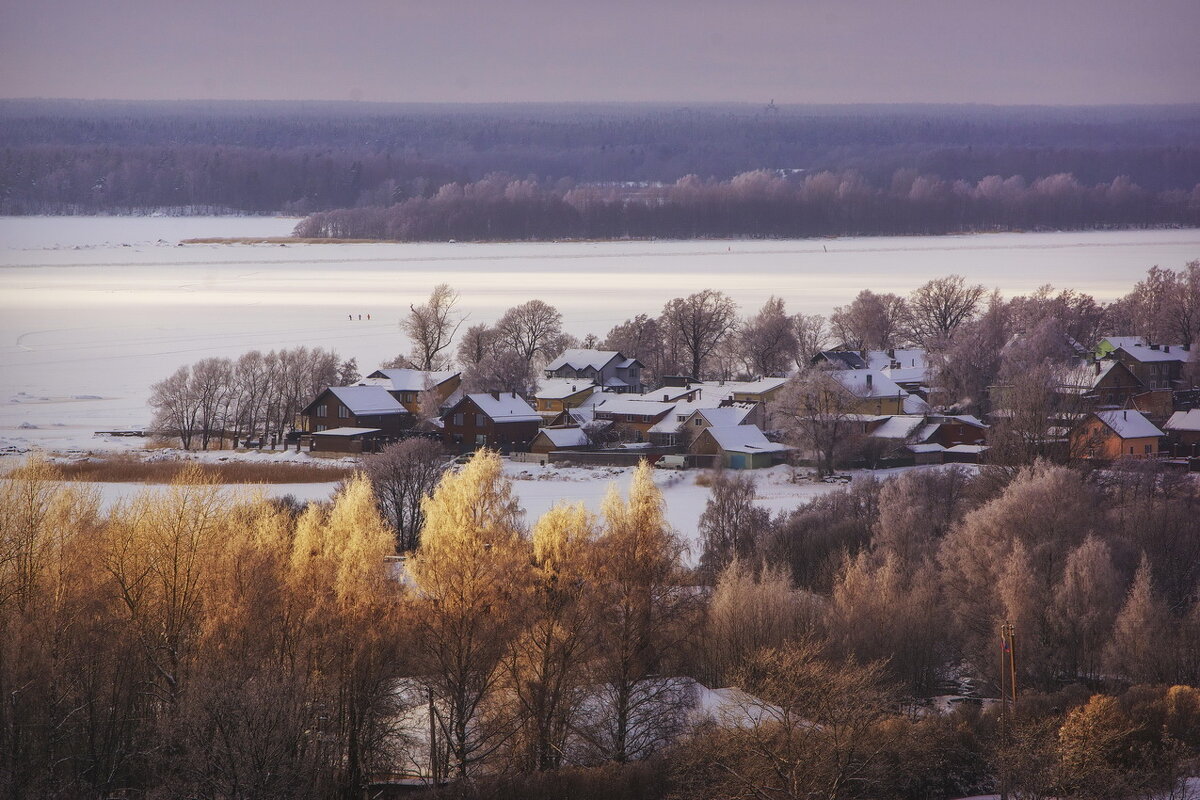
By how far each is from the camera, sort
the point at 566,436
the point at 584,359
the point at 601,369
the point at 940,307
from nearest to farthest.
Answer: the point at 566,436
the point at 601,369
the point at 584,359
the point at 940,307

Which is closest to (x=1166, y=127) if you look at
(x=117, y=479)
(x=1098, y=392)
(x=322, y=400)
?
(x=1098, y=392)

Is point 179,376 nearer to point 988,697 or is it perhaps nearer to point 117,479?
point 117,479

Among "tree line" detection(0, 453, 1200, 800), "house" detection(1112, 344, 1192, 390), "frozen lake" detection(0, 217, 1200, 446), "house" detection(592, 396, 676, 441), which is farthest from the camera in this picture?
"house" detection(1112, 344, 1192, 390)

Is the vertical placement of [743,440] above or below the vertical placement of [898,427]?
below

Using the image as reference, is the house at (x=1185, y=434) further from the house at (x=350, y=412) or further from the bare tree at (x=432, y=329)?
the bare tree at (x=432, y=329)

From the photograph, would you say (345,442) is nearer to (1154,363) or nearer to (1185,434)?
(1185,434)

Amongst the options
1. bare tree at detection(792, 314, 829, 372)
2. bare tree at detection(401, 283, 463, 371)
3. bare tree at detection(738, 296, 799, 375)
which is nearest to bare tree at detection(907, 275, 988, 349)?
bare tree at detection(792, 314, 829, 372)

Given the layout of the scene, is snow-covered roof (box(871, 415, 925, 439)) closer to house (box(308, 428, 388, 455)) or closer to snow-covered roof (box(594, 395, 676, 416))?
snow-covered roof (box(594, 395, 676, 416))

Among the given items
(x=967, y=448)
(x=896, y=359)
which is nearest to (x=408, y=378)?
(x=967, y=448)
